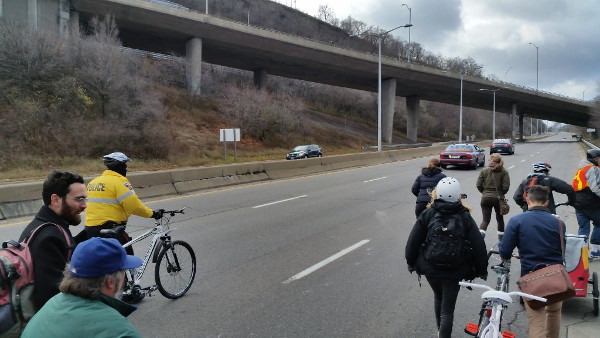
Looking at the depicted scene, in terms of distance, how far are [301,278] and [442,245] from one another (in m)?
2.99

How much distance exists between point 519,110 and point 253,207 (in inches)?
3697

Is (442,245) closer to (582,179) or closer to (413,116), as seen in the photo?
(582,179)

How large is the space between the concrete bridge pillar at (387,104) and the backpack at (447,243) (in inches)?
2309

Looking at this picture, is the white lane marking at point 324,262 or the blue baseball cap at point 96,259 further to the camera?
the white lane marking at point 324,262

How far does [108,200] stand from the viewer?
5016 mm

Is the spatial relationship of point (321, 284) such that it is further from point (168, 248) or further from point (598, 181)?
point (598, 181)

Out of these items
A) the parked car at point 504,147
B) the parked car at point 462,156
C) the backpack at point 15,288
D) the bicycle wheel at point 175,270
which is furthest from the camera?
the parked car at point 504,147

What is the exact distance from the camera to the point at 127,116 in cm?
2966

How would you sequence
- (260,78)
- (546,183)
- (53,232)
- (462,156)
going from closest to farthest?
(53,232) → (546,183) → (462,156) → (260,78)

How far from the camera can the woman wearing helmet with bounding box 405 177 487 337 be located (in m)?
3.75

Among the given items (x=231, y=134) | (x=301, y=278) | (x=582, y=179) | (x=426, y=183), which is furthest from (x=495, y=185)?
(x=231, y=134)

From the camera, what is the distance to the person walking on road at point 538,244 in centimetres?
379

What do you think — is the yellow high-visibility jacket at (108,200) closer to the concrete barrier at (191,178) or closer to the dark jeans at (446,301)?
the dark jeans at (446,301)

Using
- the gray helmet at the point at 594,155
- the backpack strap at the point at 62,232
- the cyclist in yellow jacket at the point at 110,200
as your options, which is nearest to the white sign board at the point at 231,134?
the gray helmet at the point at 594,155
